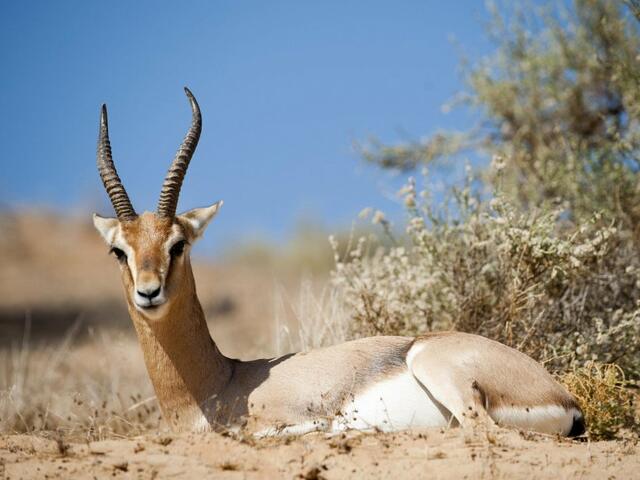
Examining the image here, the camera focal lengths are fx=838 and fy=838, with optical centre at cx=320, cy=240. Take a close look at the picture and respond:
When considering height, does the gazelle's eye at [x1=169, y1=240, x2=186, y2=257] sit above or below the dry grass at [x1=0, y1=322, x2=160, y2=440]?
above

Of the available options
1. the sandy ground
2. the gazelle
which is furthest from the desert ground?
the gazelle

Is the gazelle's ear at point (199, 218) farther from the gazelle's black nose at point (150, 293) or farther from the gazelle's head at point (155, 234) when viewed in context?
the gazelle's black nose at point (150, 293)

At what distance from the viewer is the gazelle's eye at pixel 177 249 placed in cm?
657

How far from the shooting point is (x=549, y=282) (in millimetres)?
8797

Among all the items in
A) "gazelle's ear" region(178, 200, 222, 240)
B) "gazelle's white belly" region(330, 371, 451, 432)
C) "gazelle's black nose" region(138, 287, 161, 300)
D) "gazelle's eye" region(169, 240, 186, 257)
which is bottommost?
"gazelle's white belly" region(330, 371, 451, 432)

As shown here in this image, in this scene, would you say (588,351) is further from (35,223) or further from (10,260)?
(35,223)

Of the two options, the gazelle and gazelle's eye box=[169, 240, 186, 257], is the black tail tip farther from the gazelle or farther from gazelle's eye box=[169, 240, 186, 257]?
gazelle's eye box=[169, 240, 186, 257]

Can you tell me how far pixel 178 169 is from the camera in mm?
6906

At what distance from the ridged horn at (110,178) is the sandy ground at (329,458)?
196 centimetres

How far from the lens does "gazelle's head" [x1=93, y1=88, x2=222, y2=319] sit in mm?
6215

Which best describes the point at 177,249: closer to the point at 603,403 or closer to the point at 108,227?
the point at 108,227

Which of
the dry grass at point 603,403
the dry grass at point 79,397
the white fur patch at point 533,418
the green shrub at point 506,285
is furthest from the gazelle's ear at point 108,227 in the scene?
the dry grass at point 603,403

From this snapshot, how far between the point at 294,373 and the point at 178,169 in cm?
192

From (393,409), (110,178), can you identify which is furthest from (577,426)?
(110,178)
